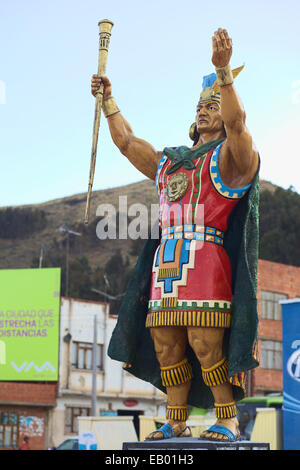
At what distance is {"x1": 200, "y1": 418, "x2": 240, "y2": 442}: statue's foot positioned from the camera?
5918 millimetres

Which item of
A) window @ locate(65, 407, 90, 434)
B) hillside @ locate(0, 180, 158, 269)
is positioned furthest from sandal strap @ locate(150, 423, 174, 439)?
hillside @ locate(0, 180, 158, 269)

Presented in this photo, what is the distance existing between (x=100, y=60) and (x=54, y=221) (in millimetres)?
70138

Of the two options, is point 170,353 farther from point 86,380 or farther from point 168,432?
point 86,380

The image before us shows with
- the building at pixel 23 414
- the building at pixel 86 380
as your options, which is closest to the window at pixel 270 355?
the building at pixel 86 380

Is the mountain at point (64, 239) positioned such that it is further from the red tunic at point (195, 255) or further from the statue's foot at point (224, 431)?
the statue's foot at point (224, 431)

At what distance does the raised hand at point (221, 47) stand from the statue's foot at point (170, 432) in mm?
2852

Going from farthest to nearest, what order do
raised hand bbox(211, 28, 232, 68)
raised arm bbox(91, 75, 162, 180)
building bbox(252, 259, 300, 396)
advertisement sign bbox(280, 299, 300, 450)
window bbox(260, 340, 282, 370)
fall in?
window bbox(260, 340, 282, 370), building bbox(252, 259, 300, 396), advertisement sign bbox(280, 299, 300, 450), raised arm bbox(91, 75, 162, 180), raised hand bbox(211, 28, 232, 68)

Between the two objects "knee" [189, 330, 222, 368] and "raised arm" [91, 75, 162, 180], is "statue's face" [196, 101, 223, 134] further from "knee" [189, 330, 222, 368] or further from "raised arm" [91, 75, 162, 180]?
"knee" [189, 330, 222, 368]

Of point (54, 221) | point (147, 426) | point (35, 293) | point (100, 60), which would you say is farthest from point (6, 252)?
point (100, 60)

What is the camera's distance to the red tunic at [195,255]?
20.0 feet

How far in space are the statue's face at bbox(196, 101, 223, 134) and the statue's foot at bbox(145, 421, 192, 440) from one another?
244 centimetres

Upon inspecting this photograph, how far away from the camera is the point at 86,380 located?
108ft
